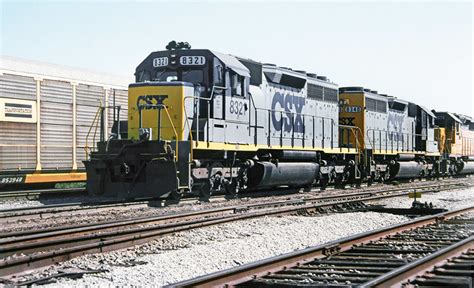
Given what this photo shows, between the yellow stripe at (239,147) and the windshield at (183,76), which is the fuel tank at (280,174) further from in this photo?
the windshield at (183,76)

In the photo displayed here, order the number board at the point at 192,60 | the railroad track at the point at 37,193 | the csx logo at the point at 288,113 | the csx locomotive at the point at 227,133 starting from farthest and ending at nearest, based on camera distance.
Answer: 1. the csx logo at the point at 288,113
2. the railroad track at the point at 37,193
3. the number board at the point at 192,60
4. the csx locomotive at the point at 227,133

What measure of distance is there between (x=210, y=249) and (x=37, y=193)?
29.4ft

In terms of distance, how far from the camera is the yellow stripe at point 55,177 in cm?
1503

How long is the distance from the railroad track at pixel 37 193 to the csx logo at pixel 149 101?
376cm

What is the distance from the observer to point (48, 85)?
52.2ft

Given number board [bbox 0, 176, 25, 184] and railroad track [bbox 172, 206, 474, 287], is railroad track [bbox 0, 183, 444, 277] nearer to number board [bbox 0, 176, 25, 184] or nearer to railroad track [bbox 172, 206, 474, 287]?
railroad track [bbox 172, 206, 474, 287]

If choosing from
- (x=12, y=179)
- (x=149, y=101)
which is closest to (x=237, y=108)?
(x=149, y=101)

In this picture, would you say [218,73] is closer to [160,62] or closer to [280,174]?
[160,62]

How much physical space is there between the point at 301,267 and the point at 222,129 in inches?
317

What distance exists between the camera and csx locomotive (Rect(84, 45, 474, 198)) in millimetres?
12289

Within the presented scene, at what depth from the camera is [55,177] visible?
15.6 m

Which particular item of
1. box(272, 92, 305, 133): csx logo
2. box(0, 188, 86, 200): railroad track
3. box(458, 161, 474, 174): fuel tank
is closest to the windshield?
box(272, 92, 305, 133): csx logo

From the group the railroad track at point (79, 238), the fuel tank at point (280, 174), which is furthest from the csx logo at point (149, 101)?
the railroad track at point (79, 238)

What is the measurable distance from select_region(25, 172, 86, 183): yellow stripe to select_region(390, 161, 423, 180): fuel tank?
1189 centimetres
